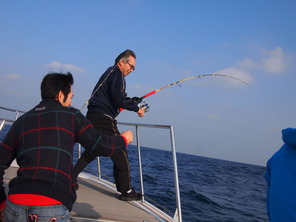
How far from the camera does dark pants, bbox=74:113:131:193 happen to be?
3191 mm

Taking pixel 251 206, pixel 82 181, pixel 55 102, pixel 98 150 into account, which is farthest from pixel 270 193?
pixel 251 206

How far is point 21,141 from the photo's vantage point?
4.91ft

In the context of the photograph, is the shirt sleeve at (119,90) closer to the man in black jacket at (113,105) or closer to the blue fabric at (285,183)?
the man in black jacket at (113,105)

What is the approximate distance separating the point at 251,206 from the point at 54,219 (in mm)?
8749

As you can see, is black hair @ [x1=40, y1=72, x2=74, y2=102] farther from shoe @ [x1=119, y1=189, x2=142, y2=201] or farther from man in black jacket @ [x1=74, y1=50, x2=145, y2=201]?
shoe @ [x1=119, y1=189, x2=142, y2=201]

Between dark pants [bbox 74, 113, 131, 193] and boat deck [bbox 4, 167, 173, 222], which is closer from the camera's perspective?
boat deck [bbox 4, 167, 173, 222]

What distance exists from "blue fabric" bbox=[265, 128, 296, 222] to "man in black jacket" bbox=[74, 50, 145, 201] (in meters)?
2.29

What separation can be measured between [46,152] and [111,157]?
5.98ft

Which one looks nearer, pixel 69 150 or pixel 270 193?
pixel 270 193

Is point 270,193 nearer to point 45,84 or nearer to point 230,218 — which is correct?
point 45,84

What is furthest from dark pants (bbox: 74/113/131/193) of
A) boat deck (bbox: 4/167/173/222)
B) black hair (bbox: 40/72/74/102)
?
black hair (bbox: 40/72/74/102)

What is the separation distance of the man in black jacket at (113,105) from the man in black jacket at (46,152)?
5.10 ft

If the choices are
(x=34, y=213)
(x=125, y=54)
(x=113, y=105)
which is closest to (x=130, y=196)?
(x=113, y=105)

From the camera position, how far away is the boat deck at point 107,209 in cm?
268
